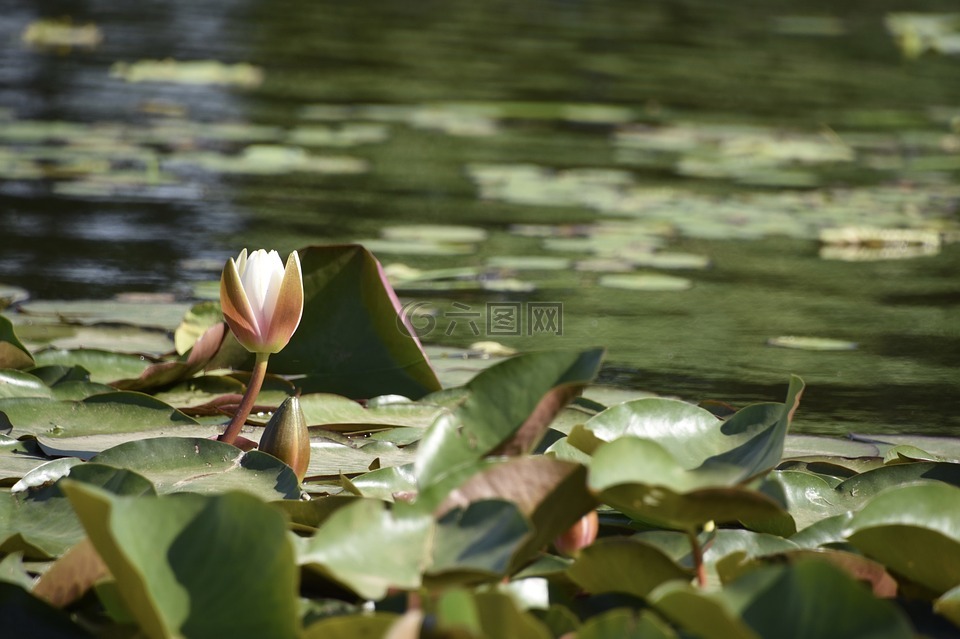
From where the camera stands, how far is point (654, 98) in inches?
254

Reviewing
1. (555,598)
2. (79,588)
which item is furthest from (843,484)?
(79,588)

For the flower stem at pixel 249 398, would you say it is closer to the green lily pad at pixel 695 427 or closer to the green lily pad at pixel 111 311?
the green lily pad at pixel 695 427

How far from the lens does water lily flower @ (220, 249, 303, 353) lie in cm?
121

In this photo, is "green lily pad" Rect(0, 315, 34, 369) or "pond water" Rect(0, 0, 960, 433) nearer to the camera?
"green lily pad" Rect(0, 315, 34, 369)

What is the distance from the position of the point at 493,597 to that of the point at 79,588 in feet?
1.06

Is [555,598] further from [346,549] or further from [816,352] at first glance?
[816,352]

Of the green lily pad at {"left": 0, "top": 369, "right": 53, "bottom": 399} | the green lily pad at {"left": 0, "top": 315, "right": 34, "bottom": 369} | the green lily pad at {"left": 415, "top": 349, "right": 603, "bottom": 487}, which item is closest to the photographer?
the green lily pad at {"left": 415, "top": 349, "right": 603, "bottom": 487}

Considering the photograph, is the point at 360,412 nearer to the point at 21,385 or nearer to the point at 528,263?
the point at 21,385

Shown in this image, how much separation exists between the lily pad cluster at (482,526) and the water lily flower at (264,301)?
0.37 ft

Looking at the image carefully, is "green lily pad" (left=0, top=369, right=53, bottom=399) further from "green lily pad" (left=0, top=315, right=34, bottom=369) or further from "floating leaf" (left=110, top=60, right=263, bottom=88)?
"floating leaf" (left=110, top=60, right=263, bottom=88)

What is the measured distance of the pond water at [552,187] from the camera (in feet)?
7.80

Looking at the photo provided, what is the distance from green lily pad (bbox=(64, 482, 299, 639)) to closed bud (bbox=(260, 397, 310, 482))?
13.9 inches

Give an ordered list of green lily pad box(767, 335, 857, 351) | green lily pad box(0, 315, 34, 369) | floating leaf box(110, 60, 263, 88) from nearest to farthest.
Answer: green lily pad box(0, 315, 34, 369)
green lily pad box(767, 335, 857, 351)
floating leaf box(110, 60, 263, 88)

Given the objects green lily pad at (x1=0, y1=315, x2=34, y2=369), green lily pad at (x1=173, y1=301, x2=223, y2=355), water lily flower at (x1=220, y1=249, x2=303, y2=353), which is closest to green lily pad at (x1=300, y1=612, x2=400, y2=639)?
water lily flower at (x1=220, y1=249, x2=303, y2=353)
